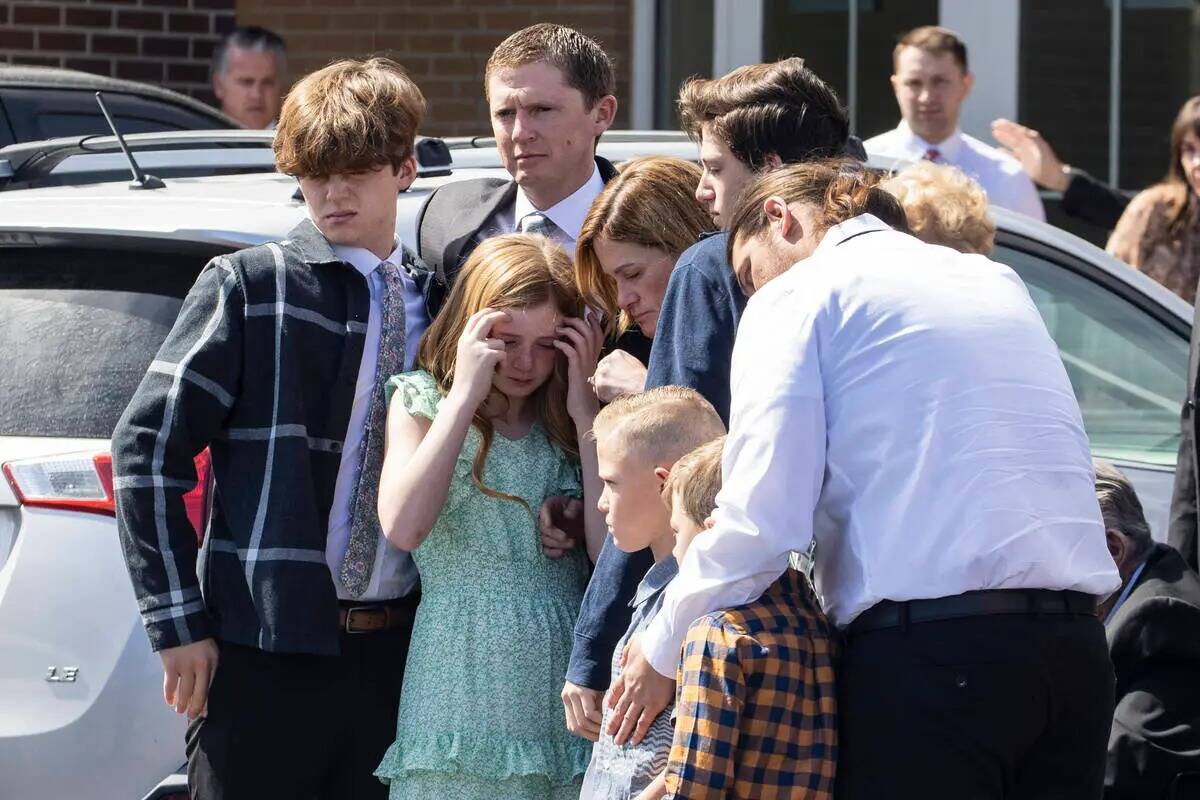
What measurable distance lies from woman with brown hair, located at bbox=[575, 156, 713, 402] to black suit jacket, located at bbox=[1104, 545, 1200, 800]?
3.67 ft

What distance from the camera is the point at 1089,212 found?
20.9 feet

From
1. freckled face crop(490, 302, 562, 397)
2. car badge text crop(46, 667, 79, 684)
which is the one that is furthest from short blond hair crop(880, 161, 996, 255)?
car badge text crop(46, 667, 79, 684)

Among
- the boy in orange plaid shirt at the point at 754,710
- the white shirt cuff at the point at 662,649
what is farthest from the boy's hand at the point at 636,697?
the boy in orange plaid shirt at the point at 754,710

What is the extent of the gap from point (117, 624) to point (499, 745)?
75cm

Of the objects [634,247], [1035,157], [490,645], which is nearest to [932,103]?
[1035,157]

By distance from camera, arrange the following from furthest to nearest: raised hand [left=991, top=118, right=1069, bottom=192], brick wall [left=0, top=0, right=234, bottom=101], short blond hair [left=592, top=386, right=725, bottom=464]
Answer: brick wall [left=0, top=0, right=234, bottom=101] → raised hand [left=991, top=118, right=1069, bottom=192] → short blond hair [left=592, top=386, right=725, bottom=464]

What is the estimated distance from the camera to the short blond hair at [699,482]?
2.71 metres

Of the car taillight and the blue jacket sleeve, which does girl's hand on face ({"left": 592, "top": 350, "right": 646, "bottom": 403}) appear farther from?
the car taillight

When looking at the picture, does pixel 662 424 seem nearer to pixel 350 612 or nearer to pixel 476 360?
pixel 476 360

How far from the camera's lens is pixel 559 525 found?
10.7 feet

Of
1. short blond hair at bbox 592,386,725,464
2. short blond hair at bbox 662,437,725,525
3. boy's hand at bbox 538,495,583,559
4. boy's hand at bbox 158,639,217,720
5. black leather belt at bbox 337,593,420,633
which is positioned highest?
short blond hair at bbox 592,386,725,464

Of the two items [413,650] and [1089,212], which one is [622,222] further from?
[1089,212]

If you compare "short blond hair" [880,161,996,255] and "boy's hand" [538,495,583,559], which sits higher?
"short blond hair" [880,161,996,255]

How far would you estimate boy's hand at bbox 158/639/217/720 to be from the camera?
121 inches
